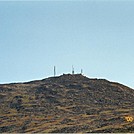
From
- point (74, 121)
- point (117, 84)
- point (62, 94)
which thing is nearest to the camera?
point (74, 121)

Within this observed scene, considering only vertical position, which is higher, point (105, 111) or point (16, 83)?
point (16, 83)

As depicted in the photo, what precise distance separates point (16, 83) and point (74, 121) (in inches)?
3172

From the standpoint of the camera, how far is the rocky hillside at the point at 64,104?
109m

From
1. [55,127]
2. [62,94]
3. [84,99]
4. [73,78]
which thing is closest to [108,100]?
[84,99]

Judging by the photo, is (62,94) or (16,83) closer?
(62,94)

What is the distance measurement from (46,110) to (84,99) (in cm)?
2000

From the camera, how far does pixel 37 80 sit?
191375 millimetres

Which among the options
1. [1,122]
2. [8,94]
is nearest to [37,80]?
[8,94]

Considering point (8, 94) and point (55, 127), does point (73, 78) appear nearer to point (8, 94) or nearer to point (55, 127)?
point (8, 94)

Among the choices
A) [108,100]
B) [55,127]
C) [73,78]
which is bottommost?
[55,127]

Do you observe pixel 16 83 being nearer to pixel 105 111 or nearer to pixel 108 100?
pixel 108 100

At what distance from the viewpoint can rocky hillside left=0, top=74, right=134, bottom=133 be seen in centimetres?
10906

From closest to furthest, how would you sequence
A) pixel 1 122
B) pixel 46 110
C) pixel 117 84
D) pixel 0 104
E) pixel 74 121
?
pixel 74 121 → pixel 1 122 → pixel 46 110 → pixel 0 104 → pixel 117 84

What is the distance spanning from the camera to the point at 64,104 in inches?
5763
